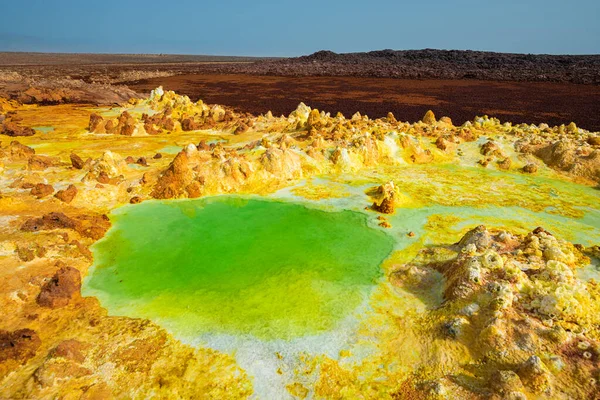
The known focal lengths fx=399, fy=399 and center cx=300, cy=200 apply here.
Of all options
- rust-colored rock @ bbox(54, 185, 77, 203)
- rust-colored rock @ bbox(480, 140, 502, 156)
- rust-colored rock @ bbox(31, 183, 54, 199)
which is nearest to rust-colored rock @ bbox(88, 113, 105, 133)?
rust-colored rock @ bbox(31, 183, 54, 199)

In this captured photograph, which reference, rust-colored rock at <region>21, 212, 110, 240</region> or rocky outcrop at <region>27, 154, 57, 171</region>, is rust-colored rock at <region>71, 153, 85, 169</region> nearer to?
rocky outcrop at <region>27, 154, 57, 171</region>

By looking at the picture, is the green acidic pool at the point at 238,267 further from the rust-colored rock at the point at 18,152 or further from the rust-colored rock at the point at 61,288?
the rust-colored rock at the point at 18,152

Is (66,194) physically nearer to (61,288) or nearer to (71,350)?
(61,288)

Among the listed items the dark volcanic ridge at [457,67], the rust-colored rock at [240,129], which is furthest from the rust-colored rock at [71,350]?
the dark volcanic ridge at [457,67]

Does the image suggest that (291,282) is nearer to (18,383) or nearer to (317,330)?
(317,330)

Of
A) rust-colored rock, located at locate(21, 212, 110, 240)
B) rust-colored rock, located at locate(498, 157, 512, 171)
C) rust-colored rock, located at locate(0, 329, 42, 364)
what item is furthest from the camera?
rust-colored rock, located at locate(498, 157, 512, 171)

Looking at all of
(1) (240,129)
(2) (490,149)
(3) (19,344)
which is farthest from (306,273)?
(1) (240,129)
